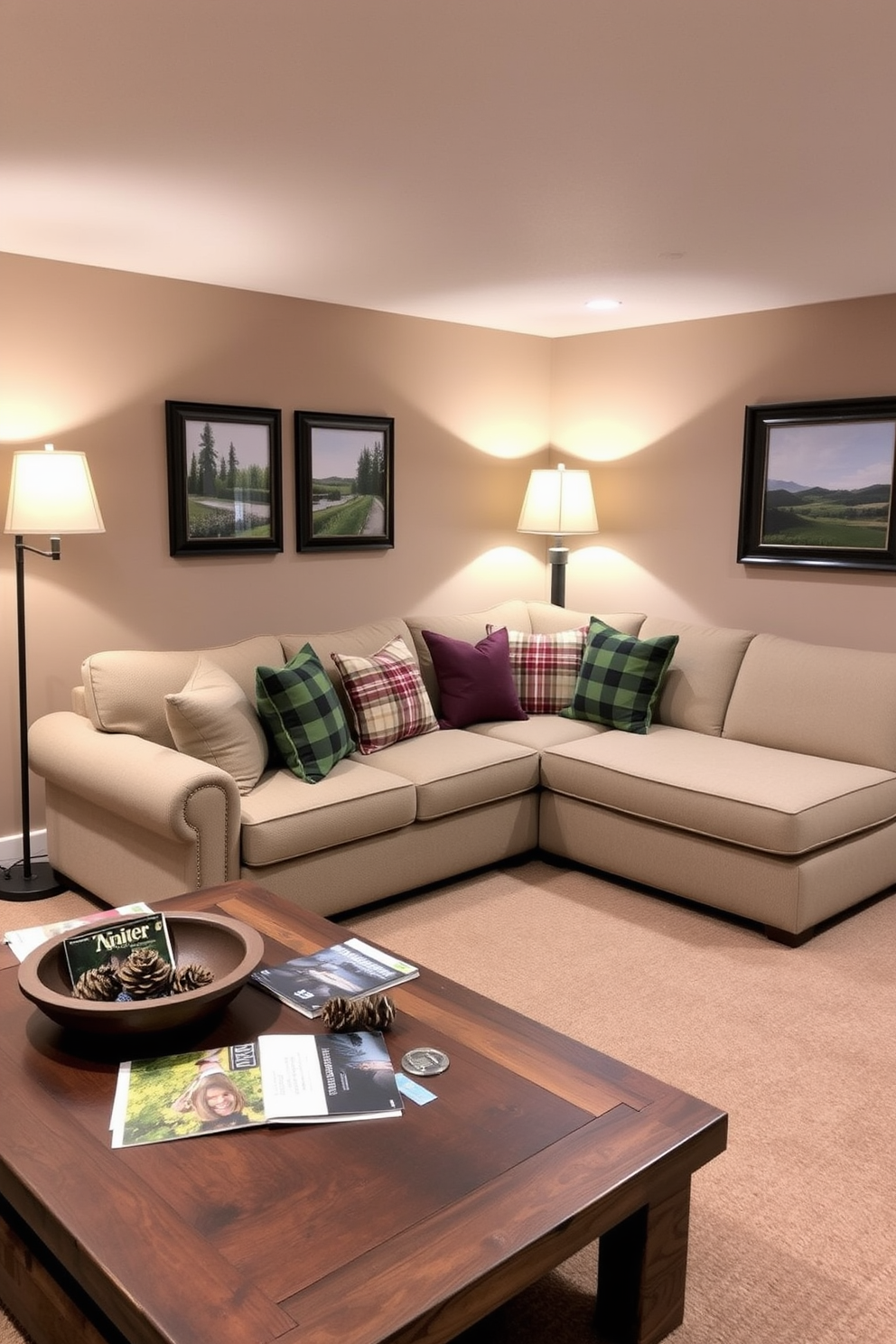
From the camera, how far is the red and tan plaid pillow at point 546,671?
4746mm

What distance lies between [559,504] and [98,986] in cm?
367

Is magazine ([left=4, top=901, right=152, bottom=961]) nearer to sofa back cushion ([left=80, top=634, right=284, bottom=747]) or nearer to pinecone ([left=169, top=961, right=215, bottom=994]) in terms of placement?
pinecone ([left=169, top=961, right=215, bottom=994])

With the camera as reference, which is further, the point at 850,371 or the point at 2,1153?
the point at 850,371

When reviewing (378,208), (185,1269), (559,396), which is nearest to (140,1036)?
(185,1269)

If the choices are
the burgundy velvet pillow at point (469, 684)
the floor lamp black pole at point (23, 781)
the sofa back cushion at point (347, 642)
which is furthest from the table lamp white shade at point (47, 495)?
the burgundy velvet pillow at point (469, 684)

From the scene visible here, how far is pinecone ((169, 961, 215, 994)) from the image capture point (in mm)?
1979

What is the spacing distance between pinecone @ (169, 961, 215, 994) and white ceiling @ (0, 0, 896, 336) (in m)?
1.71

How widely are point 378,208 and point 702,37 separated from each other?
1347 mm

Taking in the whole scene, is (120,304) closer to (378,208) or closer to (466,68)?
(378,208)

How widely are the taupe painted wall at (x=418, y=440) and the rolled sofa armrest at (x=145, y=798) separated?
0.44m

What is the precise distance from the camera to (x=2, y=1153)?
1673mm

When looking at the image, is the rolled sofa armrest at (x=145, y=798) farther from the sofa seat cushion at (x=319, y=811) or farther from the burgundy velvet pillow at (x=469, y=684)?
the burgundy velvet pillow at (x=469, y=684)

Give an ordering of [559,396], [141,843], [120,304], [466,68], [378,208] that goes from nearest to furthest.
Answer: [466,68], [378,208], [141,843], [120,304], [559,396]

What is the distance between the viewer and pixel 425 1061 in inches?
76.3
